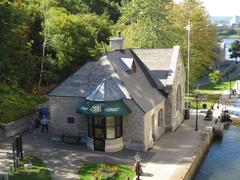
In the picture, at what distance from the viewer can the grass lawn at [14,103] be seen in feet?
118

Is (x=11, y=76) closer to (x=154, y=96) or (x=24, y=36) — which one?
(x=24, y=36)

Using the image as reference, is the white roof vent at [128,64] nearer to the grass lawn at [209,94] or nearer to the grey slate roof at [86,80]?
the grey slate roof at [86,80]

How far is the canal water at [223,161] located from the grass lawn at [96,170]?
5.39 meters

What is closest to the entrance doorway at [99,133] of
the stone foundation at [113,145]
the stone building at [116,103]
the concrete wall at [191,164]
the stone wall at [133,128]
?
the stone building at [116,103]

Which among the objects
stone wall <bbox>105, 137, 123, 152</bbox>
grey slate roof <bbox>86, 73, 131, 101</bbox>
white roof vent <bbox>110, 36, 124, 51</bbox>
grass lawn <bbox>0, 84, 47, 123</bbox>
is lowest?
stone wall <bbox>105, 137, 123, 152</bbox>

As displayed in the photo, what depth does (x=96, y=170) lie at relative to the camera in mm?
25828

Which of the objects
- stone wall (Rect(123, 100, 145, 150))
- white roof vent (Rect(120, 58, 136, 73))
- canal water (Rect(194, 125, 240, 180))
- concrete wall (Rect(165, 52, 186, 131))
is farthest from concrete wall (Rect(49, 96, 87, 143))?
canal water (Rect(194, 125, 240, 180))

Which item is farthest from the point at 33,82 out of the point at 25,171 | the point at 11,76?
the point at 25,171

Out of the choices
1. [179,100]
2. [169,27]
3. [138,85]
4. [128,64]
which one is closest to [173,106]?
[179,100]

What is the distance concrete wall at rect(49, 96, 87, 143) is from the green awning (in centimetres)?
203

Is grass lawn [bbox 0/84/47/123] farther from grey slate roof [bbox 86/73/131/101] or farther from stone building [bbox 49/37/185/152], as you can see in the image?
grey slate roof [bbox 86/73/131/101]

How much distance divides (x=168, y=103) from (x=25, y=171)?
50.3 feet

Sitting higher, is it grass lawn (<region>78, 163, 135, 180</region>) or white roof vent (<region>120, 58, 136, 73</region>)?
white roof vent (<region>120, 58, 136, 73</region>)

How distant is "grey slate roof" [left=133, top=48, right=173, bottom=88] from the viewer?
123ft
